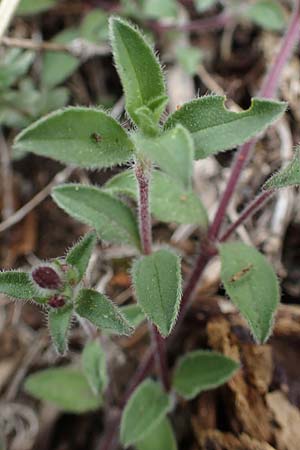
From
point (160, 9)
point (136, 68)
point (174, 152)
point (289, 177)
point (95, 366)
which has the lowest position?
point (95, 366)

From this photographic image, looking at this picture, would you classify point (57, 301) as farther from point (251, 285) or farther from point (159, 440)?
point (159, 440)

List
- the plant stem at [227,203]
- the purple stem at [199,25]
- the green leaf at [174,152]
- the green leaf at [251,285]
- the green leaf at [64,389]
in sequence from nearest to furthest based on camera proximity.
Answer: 1. the green leaf at [174,152]
2. the green leaf at [251,285]
3. the plant stem at [227,203]
4. the green leaf at [64,389]
5. the purple stem at [199,25]

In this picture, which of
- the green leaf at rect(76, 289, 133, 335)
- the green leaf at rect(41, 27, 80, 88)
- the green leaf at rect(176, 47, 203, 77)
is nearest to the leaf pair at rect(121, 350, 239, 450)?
the green leaf at rect(76, 289, 133, 335)

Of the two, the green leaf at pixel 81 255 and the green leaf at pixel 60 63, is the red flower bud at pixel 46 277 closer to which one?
the green leaf at pixel 81 255

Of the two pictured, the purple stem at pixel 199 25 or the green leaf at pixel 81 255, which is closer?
the green leaf at pixel 81 255

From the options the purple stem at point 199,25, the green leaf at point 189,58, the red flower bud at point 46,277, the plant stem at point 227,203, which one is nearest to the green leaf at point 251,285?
the plant stem at point 227,203

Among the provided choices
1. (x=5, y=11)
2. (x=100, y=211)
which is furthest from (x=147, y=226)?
(x=5, y=11)

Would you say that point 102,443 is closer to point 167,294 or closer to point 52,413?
point 52,413

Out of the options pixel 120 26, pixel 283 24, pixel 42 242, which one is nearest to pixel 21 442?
pixel 42 242
